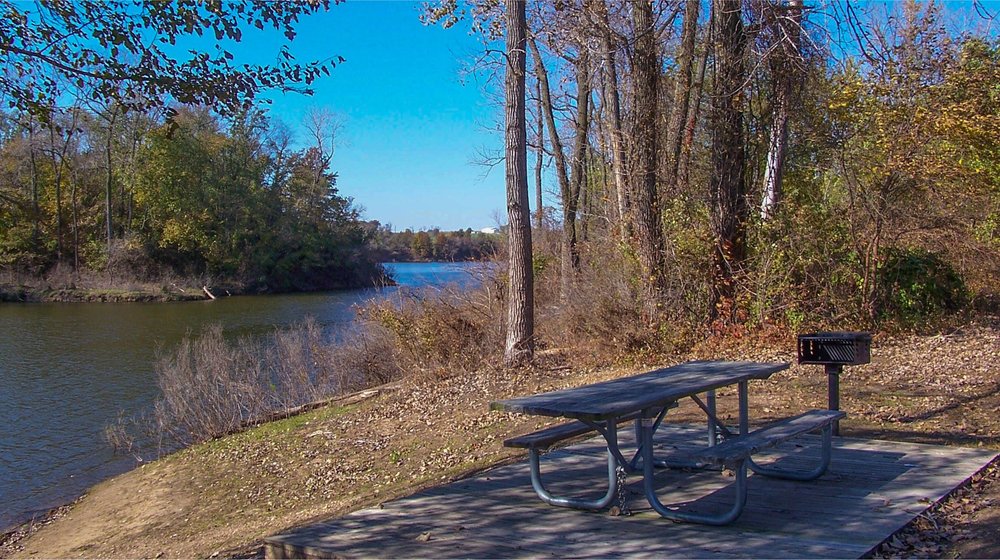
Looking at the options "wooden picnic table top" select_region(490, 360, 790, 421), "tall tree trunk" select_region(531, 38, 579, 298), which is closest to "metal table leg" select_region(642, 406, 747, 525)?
"wooden picnic table top" select_region(490, 360, 790, 421)

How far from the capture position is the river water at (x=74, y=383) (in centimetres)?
1155

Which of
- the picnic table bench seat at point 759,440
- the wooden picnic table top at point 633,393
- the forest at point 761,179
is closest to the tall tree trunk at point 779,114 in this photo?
the forest at point 761,179

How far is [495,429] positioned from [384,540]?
411 cm

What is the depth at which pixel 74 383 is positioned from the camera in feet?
56.1

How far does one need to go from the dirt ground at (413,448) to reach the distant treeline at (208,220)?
33.4 m

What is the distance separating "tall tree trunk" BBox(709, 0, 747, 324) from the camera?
41.9 feet

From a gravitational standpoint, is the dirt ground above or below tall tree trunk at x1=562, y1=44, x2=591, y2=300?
below

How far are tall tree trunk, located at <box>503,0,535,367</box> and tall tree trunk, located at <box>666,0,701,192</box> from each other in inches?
114

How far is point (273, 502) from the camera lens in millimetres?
8172

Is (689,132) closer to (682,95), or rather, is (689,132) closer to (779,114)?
(682,95)

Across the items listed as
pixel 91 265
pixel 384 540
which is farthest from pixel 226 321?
pixel 384 540

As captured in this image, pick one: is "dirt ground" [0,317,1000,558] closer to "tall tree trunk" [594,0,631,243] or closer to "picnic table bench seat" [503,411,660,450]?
"picnic table bench seat" [503,411,660,450]

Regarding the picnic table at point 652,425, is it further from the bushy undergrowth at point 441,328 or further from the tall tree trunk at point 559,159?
the tall tree trunk at point 559,159

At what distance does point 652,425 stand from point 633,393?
22 centimetres
